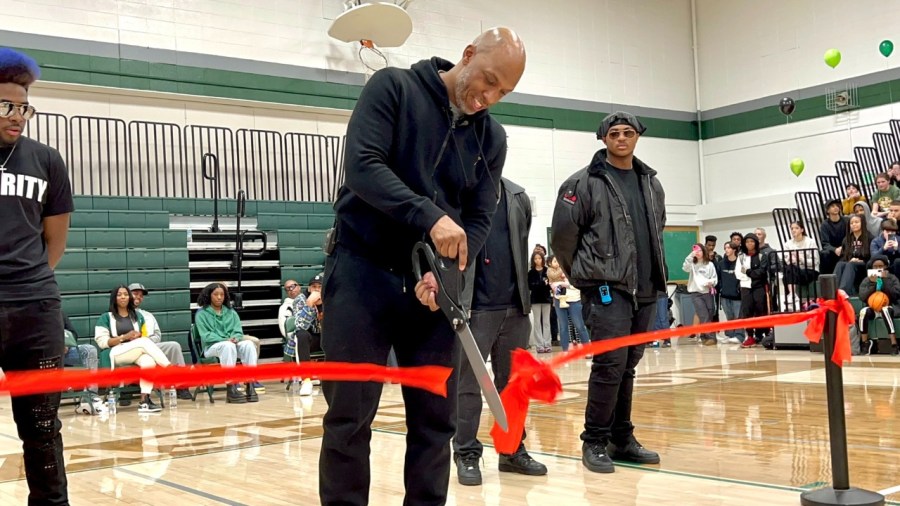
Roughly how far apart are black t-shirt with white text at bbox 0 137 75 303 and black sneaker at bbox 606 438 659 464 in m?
2.89

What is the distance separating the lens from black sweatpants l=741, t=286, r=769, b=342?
43.9 ft

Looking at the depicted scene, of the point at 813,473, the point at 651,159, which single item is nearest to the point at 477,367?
the point at 813,473

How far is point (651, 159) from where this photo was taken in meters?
18.2

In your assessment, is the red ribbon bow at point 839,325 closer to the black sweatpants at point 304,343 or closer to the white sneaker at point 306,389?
the white sneaker at point 306,389

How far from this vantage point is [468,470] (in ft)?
13.9

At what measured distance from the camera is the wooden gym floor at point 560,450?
3965mm

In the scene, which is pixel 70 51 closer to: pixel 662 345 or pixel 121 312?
pixel 121 312

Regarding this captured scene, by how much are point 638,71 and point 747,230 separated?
13.2ft

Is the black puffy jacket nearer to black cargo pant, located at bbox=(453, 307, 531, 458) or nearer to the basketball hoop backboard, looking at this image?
black cargo pant, located at bbox=(453, 307, 531, 458)

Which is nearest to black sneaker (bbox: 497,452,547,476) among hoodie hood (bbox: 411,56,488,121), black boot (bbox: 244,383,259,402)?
hoodie hood (bbox: 411,56,488,121)

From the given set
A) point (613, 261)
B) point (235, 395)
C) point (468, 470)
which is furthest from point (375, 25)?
point (468, 470)

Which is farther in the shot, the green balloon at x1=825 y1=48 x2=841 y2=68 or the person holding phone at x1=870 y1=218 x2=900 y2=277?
the green balloon at x1=825 y1=48 x2=841 y2=68

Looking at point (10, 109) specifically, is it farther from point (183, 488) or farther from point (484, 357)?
point (484, 357)

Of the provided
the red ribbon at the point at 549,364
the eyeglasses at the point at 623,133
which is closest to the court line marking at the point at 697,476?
the red ribbon at the point at 549,364
